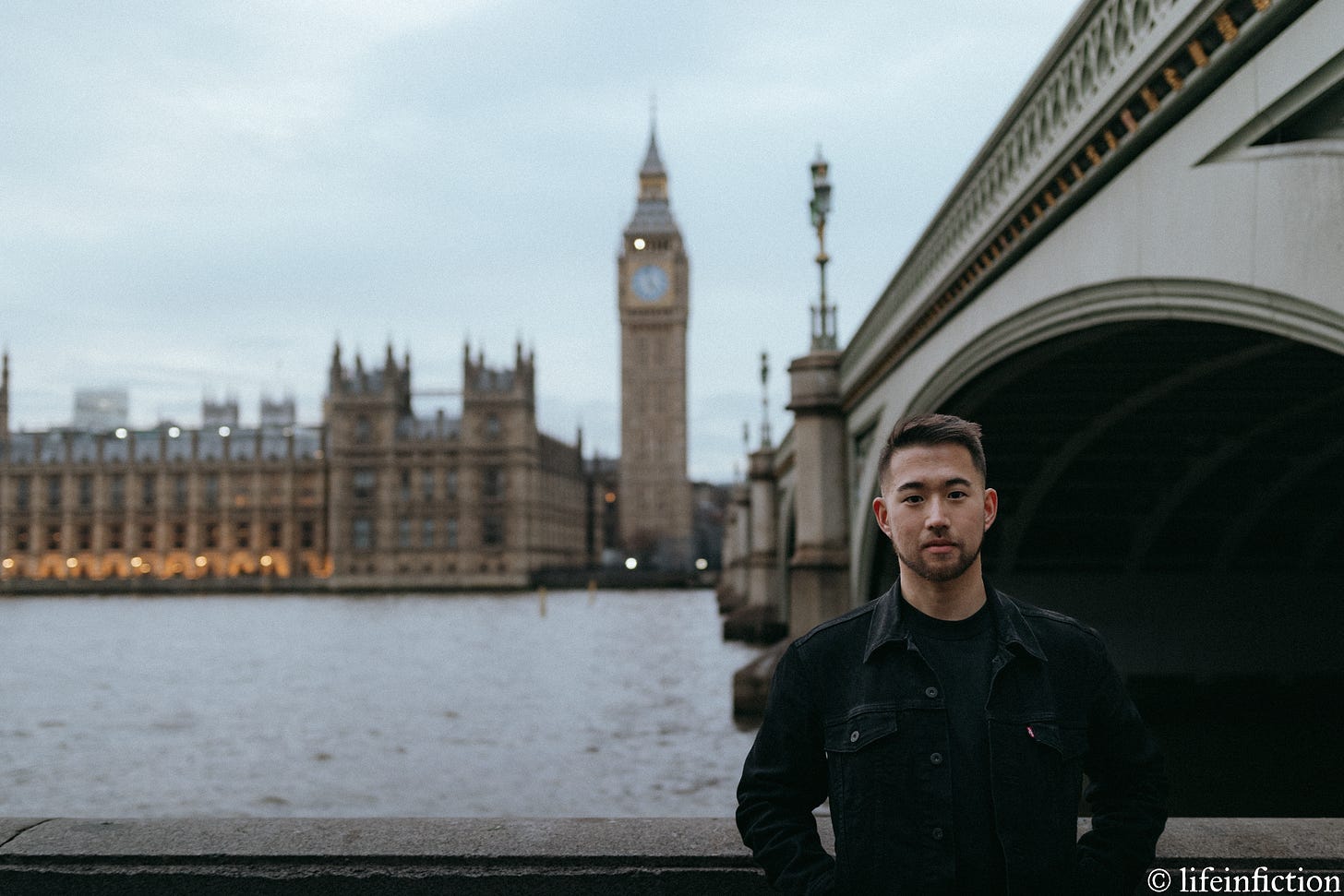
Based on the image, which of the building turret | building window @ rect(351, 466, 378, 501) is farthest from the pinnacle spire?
the building turret

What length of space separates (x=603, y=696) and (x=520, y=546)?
3067 inches

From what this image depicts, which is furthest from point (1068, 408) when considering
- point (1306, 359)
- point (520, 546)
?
point (520, 546)

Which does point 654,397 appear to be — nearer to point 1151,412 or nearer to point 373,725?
point 373,725

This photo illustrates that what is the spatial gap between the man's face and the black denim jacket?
0.35 ft

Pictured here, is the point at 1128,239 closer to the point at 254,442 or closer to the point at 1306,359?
the point at 1306,359

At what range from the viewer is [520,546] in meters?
99.6

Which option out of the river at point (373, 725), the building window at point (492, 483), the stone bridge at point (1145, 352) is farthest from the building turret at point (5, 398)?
the stone bridge at point (1145, 352)

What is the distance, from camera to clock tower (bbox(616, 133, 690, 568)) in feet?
382

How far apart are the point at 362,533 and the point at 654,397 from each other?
32.4 metres

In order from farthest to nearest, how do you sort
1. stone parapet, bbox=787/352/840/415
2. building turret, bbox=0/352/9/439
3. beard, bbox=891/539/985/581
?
building turret, bbox=0/352/9/439, stone parapet, bbox=787/352/840/415, beard, bbox=891/539/985/581

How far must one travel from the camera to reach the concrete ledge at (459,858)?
333 centimetres

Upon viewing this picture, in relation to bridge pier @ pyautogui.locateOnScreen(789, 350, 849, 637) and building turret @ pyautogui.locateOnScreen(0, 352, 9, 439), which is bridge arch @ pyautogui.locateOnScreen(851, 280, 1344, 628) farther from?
building turret @ pyautogui.locateOnScreen(0, 352, 9, 439)

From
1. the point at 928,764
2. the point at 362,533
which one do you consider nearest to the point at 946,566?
the point at 928,764

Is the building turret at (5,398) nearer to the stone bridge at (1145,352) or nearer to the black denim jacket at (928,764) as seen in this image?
the stone bridge at (1145,352)
